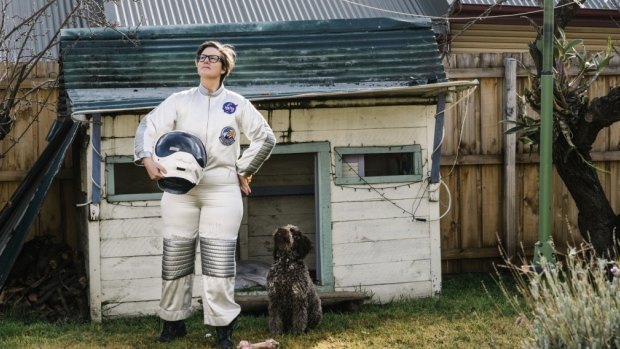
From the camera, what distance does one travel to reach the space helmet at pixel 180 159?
648cm

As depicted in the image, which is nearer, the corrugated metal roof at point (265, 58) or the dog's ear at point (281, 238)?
the dog's ear at point (281, 238)

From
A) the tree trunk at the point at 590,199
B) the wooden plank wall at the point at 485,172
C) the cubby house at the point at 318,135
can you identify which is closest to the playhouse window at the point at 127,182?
the cubby house at the point at 318,135

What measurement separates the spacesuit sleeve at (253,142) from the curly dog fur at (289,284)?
66cm

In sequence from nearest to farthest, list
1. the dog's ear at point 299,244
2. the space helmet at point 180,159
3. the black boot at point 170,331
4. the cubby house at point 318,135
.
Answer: the space helmet at point 180,159 → the black boot at point 170,331 → the dog's ear at point 299,244 → the cubby house at point 318,135

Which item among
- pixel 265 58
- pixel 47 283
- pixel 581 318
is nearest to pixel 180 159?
pixel 265 58

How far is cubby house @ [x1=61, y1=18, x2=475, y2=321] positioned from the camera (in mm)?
8133

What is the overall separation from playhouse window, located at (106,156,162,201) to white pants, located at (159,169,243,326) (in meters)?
1.40

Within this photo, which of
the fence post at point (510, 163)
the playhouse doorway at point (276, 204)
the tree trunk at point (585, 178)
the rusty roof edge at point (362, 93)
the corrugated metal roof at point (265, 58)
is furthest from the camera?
the playhouse doorway at point (276, 204)

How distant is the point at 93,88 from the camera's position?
823 centimetres

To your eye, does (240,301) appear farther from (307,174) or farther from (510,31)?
(510,31)

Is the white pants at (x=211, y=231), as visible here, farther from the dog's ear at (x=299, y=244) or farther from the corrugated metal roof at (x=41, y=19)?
the corrugated metal roof at (x=41, y=19)

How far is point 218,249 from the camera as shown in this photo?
22.0ft

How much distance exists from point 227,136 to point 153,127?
522mm

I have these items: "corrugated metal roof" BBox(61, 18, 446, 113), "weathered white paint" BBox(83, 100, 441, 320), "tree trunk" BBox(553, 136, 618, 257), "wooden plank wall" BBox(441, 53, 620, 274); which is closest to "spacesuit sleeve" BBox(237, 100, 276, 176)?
"corrugated metal roof" BBox(61, 18, 446, 113)
